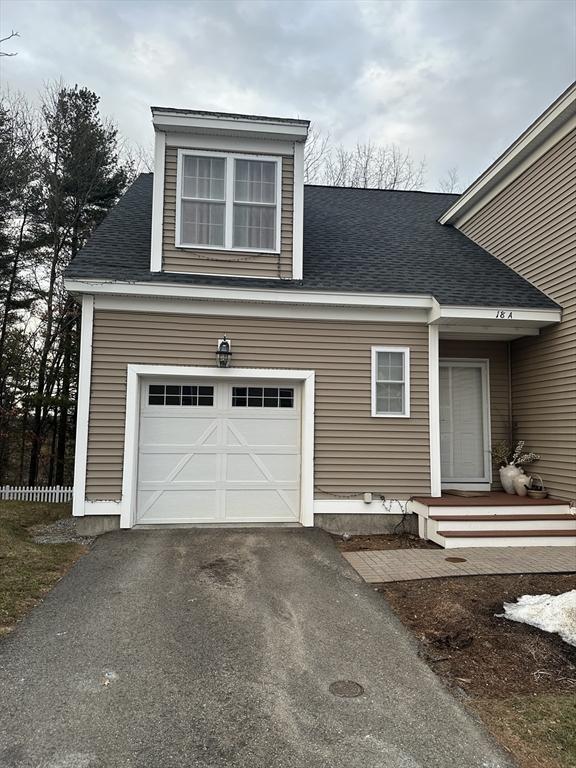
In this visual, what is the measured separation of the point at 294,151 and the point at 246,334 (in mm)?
3085

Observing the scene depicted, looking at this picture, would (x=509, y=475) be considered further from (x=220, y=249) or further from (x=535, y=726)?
(x=220, y=249)

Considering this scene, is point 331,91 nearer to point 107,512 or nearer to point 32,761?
point 107,512

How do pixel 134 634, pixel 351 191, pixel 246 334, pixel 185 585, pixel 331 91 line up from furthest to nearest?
pixel 331 91 < pixel 351 191 < pixel 246 334 < pixel 185 585 < pixel 134 634

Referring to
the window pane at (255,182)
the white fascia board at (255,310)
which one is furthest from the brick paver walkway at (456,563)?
the window pane at (255,182)

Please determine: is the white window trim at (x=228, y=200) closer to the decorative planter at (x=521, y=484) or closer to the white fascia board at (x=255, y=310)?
the white fascia board at (x=255, y=310)

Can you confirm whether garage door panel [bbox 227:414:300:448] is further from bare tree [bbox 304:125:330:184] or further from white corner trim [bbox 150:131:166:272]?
A: bare tree [bbox 304:125:330:184]

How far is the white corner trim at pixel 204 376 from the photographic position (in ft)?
22.4

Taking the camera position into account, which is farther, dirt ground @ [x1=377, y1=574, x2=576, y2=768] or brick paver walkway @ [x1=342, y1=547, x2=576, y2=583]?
brick paver walkway @ [x1=342, y1=547, x2=576, y2=583]

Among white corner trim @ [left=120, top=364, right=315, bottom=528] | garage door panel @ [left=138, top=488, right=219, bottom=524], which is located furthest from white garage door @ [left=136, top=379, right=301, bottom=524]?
white corner trim @ [left=120, top=364, right=315, bottom=528]

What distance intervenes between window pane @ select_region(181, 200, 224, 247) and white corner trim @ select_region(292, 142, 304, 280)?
1.14 m

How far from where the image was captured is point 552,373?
752cm

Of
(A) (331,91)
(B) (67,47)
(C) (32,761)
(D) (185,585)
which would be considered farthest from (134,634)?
(A) (331,91)

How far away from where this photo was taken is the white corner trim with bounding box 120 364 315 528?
6.84m

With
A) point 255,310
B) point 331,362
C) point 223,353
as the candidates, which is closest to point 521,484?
point 331,362
